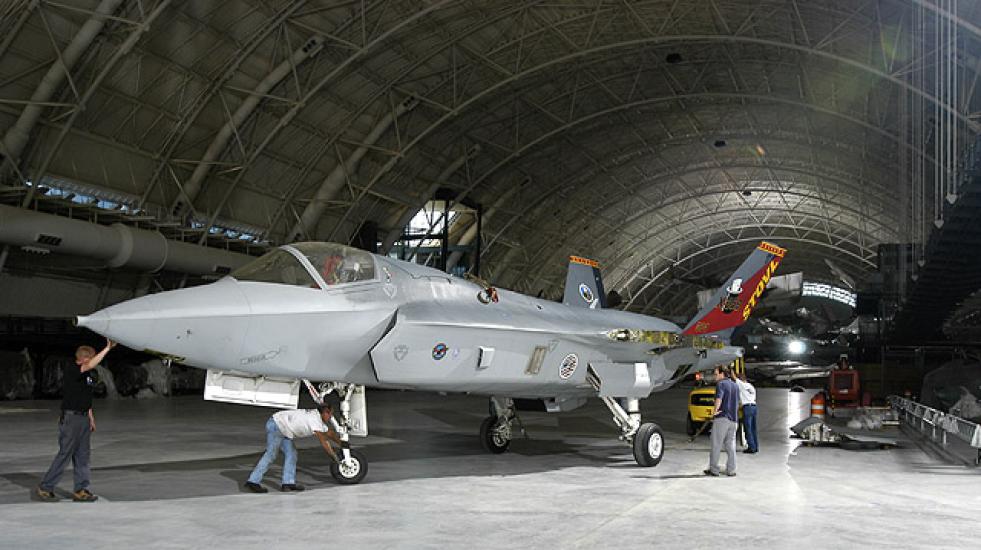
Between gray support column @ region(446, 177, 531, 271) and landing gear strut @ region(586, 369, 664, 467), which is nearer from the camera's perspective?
landing gear strut @ region(586, 369, 664, 467)

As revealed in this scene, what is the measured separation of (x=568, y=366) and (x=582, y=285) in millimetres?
4231

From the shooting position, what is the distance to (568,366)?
12070mm

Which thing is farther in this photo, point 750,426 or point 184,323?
point 750,426

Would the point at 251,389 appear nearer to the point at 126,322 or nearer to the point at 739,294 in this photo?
the point at 126,322

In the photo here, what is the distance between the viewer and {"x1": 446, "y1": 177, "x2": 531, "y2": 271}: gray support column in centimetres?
4356

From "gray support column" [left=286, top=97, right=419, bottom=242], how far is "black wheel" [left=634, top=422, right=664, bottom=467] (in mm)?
23078

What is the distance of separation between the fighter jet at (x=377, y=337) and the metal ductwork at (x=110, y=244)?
15.2 meters

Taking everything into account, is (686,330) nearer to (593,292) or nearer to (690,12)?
(593,292)

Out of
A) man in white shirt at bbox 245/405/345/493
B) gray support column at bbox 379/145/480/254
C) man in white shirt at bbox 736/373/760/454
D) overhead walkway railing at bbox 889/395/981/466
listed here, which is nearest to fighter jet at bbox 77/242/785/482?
man in white shirt at bbox 245/405/345/493

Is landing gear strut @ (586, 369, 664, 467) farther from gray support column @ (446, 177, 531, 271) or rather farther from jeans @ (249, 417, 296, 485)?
gray support column @ (446, 177, 531, 271)

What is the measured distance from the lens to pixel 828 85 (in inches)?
1401

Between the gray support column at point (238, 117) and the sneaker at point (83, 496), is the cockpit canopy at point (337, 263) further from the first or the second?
the gray support column at point (238, 117)

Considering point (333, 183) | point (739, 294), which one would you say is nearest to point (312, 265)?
point (739, 294)

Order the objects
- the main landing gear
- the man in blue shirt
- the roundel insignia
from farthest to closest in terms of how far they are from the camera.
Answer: the roundel insignia → the man in blue shirt → the main landing gear
